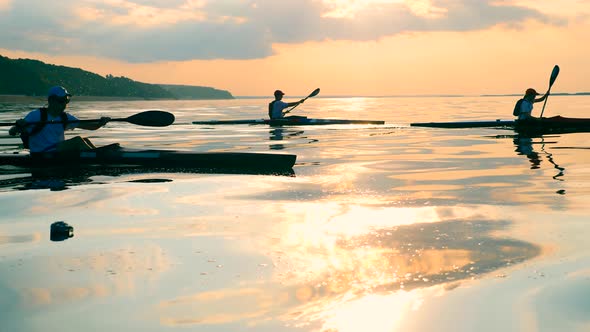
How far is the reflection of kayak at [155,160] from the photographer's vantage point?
11789 millimetres

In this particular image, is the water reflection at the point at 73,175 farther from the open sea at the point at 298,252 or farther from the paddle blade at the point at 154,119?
the paddle blade at the point at 154,119

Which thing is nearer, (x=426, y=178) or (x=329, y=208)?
(x=329, y=208)

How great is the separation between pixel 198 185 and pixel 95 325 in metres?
6.61

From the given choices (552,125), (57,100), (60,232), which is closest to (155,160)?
(57,100)

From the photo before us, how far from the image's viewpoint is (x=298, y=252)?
6086mm

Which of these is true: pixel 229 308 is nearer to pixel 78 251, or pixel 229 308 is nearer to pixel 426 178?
pixel 78 251

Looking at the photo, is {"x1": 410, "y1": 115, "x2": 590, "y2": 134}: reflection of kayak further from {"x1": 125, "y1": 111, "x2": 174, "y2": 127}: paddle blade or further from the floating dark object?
the floating dark object

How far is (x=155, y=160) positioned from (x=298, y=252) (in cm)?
646

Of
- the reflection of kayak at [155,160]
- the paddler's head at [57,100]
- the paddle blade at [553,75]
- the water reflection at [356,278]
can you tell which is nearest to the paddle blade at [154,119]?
the reflection of kayak at [155,160]

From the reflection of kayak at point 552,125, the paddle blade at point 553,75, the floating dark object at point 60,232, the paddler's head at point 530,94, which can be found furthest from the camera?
the paddle blade at point 553,75

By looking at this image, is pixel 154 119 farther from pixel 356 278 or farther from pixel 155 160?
pixel 356 278

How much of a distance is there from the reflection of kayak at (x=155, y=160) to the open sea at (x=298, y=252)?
269 mm

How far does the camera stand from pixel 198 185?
1078 cm

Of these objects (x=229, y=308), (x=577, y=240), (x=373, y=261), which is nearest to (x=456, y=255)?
(x=373, y=261)
